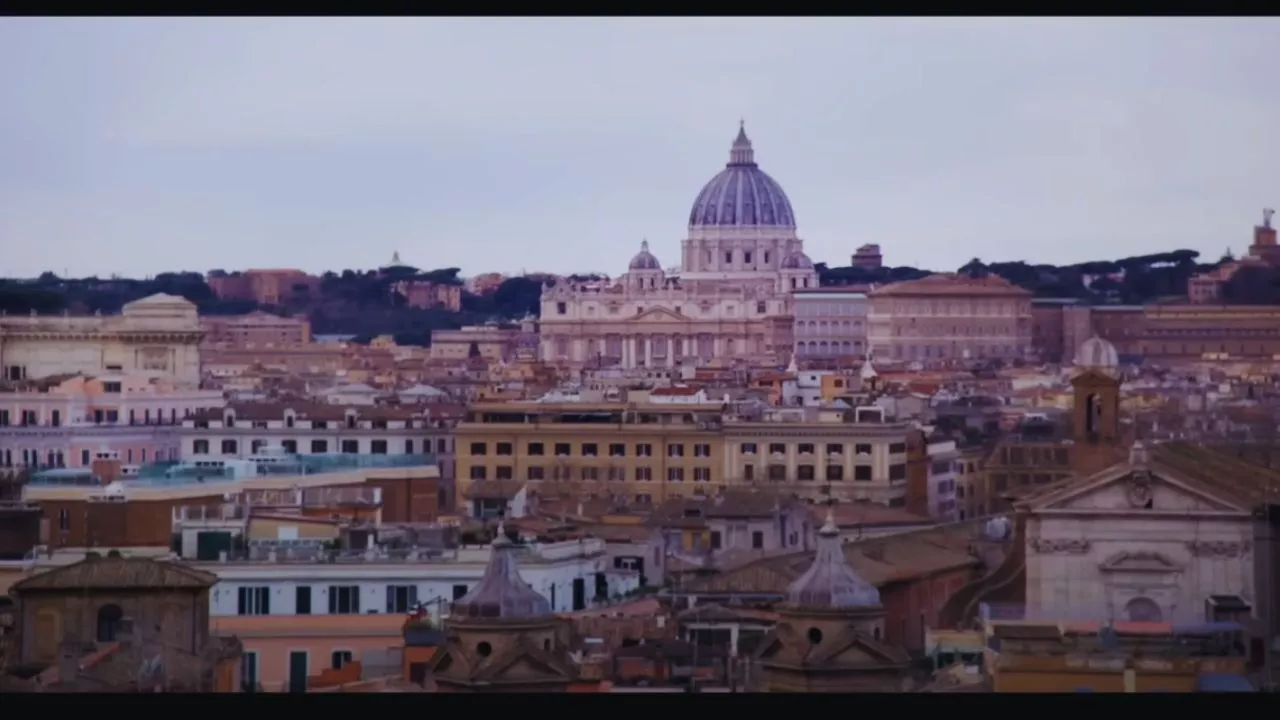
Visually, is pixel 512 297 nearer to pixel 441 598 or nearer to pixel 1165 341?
pixel 1165 341

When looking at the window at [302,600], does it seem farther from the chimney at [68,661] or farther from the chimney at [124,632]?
the chimney at [68,661]

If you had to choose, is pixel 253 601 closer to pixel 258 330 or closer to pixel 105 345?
pixel 105 345

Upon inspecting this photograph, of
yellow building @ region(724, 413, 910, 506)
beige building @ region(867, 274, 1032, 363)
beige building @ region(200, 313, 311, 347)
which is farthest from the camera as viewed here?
beige building @ region(867, 274, 1032, 363)

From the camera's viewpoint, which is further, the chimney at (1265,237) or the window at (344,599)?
the chimney at (1265,237)

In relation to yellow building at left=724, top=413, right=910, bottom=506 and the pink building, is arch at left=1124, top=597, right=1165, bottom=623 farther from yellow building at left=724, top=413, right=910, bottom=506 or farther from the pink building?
yellow building at left=724, top=413, right=910, bottom=506

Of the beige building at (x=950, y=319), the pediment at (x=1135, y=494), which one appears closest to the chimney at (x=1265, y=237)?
the beige building at (x=950, y=319)

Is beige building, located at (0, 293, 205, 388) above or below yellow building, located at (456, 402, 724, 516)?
above

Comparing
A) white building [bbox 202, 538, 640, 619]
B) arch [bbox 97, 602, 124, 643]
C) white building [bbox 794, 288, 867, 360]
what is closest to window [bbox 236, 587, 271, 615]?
white building [bbox 202, 538, 640, 619]
